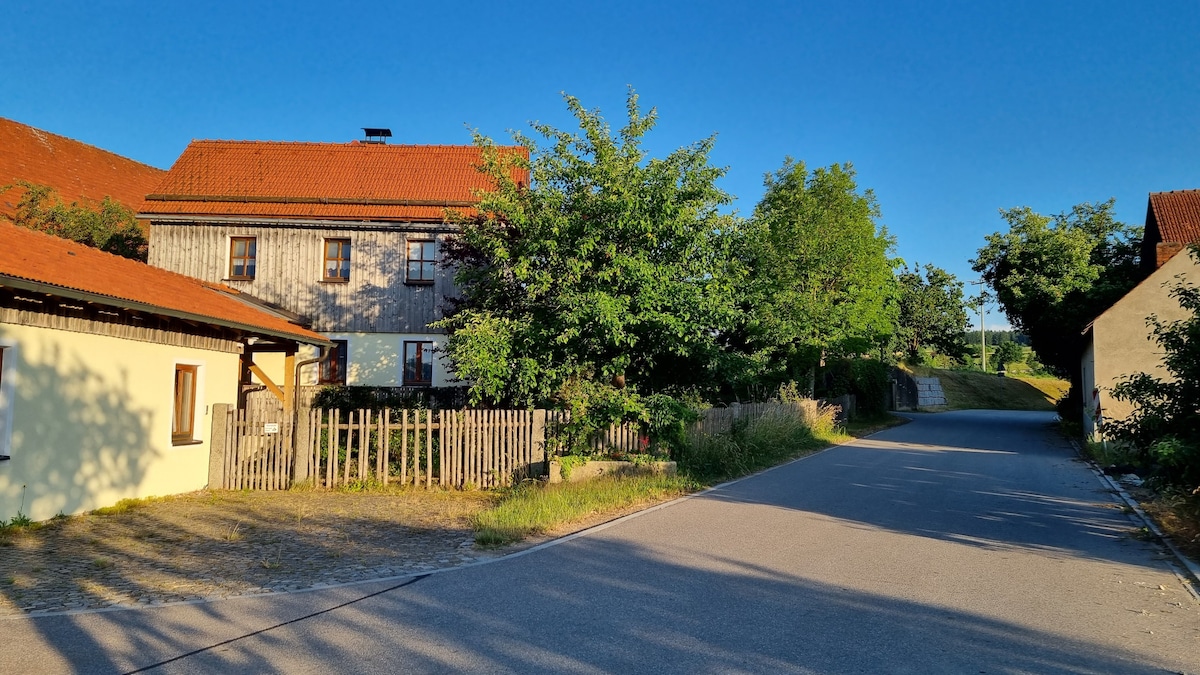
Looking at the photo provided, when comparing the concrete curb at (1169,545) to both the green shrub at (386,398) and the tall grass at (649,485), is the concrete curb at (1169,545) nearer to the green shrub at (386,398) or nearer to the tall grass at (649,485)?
the tall grass at (649,485)

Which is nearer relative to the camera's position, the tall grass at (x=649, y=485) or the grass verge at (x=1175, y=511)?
the grass verge at (x=1175, y=511)

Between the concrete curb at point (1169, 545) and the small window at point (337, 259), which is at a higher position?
the small window at point (337, 259)

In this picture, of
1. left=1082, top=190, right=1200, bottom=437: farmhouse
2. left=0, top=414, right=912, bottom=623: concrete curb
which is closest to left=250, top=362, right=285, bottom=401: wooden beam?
left=0, top=414, right=912, bottom=623: concrete curb

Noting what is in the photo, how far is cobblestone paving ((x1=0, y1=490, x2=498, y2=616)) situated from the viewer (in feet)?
22.9

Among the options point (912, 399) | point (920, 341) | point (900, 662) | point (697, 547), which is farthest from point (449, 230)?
point (920, 341)

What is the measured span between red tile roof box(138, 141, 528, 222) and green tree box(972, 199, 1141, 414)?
839 inches

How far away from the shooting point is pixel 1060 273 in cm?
3222

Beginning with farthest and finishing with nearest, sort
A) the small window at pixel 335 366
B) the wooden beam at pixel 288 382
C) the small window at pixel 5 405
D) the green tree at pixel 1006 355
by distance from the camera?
the green tree at pixel 1006 355 → the small window at pixel 335 366 → the wooden beam at pixel 288 382 → the small window at pixel 5 405

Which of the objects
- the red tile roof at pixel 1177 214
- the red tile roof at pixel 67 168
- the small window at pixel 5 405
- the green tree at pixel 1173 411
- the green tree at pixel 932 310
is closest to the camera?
the green tree at pixel 1173 411

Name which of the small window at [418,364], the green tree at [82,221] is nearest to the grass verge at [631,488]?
the small window at [418,364]

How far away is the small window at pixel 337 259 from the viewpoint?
24.3m

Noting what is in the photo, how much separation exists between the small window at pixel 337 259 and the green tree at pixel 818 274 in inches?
492

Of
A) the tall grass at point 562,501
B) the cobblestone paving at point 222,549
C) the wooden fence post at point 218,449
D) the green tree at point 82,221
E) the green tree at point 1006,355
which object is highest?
the green tree at point 82,221

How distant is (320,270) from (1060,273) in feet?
90.3
